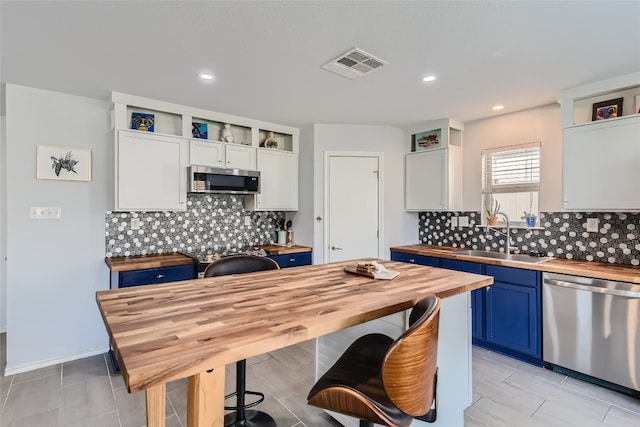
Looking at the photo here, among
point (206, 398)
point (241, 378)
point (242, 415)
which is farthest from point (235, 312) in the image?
point (242, 415)

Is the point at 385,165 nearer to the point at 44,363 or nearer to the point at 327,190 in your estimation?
the point at 327,190

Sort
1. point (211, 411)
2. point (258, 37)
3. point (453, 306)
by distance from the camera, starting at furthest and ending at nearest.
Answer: point (258, 37), point (453, 306), point (211, 411)

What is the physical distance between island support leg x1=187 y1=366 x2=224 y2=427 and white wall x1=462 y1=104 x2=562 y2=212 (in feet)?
11.3

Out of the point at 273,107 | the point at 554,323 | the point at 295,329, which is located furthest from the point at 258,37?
the point at 554,323

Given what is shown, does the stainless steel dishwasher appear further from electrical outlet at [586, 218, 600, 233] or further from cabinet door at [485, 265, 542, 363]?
electrical outlet at [586, 218, 600, 233]

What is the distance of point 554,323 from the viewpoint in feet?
8.74

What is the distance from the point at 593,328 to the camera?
8.04 feet

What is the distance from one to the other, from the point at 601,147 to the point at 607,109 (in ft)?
1.07

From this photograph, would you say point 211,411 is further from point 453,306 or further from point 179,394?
point 179,394

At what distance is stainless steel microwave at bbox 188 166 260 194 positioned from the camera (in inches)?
127

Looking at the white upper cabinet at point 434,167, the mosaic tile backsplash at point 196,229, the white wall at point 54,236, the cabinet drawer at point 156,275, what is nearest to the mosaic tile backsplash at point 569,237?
the white upper cabinet at point 434,167

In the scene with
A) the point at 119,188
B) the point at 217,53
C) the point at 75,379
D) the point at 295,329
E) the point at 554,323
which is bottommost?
the point at 75,379

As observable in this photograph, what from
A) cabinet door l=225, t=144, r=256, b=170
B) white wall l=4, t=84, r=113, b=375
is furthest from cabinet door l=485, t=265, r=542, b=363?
white wall l=4, t=84, r=113, b=375

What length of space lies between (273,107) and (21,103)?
2.11 meters
